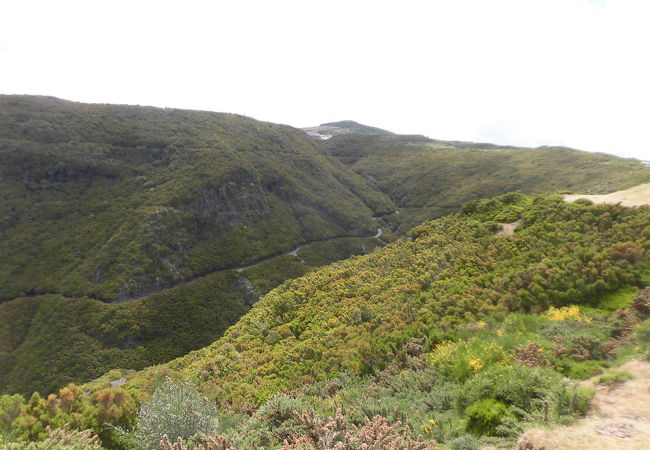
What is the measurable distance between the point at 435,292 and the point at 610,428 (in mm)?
13218

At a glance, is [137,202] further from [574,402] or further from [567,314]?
[574,402]

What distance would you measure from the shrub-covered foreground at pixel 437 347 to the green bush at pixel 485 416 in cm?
3

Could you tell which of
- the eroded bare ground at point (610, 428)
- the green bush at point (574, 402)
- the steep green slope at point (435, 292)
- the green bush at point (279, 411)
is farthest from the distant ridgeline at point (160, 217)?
the eroded bare ground at point (610, 428)

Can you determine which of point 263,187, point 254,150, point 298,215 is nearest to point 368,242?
Answer: point 298,215

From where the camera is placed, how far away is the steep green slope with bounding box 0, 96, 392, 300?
87375mm

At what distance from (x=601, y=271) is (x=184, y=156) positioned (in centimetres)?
14011

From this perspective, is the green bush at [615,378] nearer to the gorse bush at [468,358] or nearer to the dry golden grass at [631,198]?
the gorse bush at [468,358]

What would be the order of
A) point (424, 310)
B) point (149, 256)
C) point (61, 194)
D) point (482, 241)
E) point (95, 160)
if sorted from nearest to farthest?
point (424, 310)
point (482, 241)
point (149, 256)
point (61, 194)
point (95, 160)

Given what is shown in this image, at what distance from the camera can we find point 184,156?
131 meters

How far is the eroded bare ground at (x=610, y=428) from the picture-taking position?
5863mm

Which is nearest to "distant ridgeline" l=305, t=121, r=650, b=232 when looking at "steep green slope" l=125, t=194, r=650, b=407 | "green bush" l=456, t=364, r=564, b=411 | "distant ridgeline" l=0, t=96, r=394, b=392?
"distant ridgeline" l=0, t=96, r=394, b=392

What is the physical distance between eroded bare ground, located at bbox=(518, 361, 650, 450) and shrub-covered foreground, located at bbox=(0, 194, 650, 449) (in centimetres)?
41

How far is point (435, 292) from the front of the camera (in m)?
19.5

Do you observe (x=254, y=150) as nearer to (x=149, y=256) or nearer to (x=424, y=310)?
(x=149, y=256)
